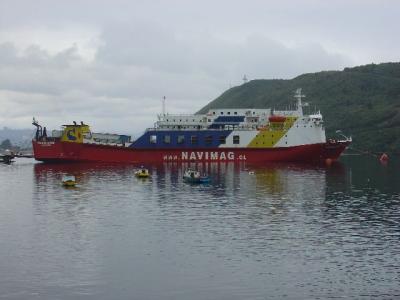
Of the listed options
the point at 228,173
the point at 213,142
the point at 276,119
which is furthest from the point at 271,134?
the point at 228,173

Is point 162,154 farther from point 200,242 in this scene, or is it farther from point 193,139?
point 200,242

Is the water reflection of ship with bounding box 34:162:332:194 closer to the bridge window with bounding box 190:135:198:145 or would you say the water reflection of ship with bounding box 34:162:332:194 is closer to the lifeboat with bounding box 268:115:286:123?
the bridge window with bounding box 190:135:198:145

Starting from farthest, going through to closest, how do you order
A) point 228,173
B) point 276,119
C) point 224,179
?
point 276,119 → point 228,173 → point 224,179

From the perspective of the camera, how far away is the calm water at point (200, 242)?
34750mm

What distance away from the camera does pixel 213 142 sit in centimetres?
13462

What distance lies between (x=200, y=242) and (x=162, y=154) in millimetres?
89646

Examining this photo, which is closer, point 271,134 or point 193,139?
point 271,134

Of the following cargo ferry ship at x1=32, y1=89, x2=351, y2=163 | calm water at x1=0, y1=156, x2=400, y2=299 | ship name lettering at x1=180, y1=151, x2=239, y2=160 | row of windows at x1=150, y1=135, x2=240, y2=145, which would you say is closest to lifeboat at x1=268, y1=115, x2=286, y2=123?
cargo ferry ship at x1=32, y1=89, x2=351, y2=163

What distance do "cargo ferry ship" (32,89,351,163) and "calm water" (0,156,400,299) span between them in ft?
155

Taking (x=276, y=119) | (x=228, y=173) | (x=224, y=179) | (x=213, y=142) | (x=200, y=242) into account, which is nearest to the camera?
(x=200, y=242)

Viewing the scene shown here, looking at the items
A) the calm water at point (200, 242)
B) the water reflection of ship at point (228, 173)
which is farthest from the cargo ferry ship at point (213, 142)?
the calm water at point (200, 242)

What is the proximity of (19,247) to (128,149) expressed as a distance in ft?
298

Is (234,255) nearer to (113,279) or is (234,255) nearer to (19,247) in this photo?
(113,279)

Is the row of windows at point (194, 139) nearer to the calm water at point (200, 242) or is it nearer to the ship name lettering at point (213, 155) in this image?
the ship name lettering at point (213, 155)
